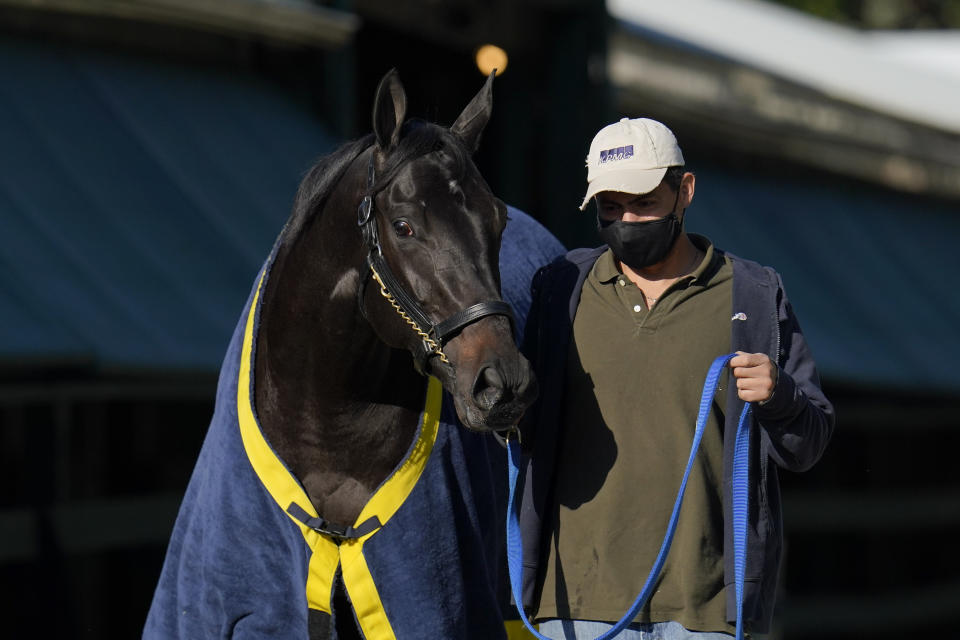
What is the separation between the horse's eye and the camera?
3.59 metres

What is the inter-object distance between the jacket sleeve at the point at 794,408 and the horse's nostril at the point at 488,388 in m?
0.56

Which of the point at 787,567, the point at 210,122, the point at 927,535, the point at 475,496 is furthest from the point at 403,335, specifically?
Result: the point at 927,535

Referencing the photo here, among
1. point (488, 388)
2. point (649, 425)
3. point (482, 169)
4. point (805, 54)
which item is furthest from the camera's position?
point (805, 54)

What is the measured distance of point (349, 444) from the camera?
3.80m

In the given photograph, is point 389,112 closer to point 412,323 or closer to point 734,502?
point 412,323

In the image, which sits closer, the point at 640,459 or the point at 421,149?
the point at 640,459

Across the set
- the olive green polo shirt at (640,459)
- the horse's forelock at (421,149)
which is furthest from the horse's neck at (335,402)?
the olive green polo shirt at (640,459)

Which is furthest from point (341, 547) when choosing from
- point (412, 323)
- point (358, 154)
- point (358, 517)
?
point (358, 154)

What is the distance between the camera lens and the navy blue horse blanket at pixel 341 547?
12.5 feet

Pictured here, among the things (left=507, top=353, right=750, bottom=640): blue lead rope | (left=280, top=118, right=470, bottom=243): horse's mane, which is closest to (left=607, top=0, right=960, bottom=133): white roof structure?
(left=280, top=118, right=470, bottom=243): horse's mane

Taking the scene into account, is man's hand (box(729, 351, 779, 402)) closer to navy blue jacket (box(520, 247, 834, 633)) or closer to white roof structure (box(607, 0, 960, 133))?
navy blue jacket (box(520, 247, 834, 633))

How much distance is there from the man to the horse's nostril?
1.00 ft

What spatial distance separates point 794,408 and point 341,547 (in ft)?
3.94

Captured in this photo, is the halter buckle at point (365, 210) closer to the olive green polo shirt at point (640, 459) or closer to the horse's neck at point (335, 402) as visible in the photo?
the horse's neck at point (335, 402)
